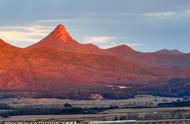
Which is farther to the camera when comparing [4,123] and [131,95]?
[131,95]

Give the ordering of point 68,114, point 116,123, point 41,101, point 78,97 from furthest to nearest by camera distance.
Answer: point 78,97
point 41,101
point 68,114
point 116,123

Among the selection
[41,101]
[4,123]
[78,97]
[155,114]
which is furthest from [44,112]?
[78,97]

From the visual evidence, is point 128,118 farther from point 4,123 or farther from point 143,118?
point 4,123

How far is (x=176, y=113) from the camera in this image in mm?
123000

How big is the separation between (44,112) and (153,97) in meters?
63.9

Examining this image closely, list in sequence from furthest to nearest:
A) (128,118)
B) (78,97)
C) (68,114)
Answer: (78,97)
(68,114)
(128,118)

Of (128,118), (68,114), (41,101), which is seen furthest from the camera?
(41,101)

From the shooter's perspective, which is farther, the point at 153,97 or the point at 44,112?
the point at 153,97

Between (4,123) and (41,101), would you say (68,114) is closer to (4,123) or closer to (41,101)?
(4,123)

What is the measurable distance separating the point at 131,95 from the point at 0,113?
213 feet

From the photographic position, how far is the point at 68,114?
437ft

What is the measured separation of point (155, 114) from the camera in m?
122

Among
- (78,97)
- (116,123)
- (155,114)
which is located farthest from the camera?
(78,97)

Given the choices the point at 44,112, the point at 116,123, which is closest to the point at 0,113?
the point at 44,112
